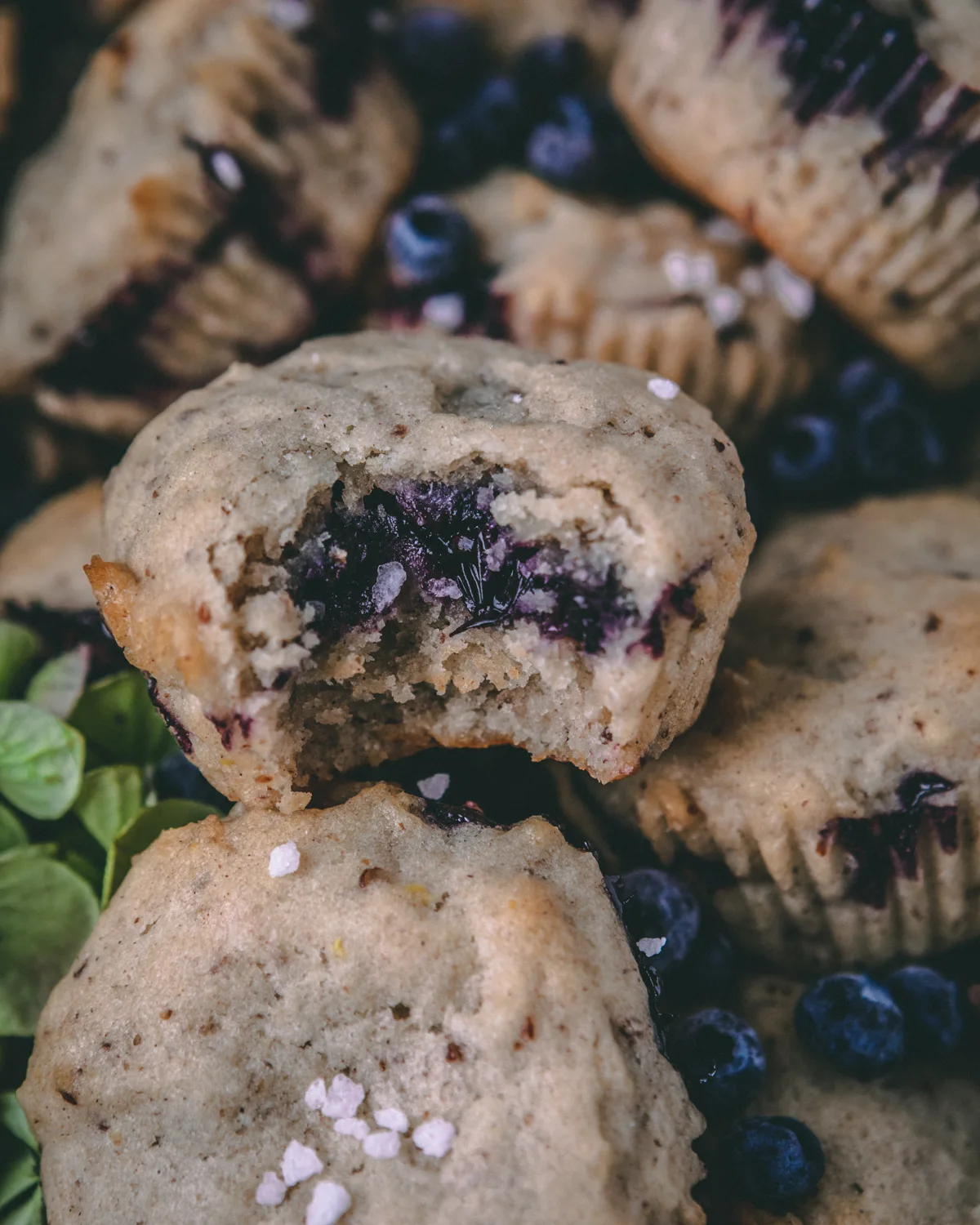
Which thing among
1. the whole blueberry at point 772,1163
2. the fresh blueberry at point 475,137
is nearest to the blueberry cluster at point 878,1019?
the whole blueberry at point 772,1163

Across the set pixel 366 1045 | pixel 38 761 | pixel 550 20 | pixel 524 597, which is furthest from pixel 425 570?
pixel 550 20

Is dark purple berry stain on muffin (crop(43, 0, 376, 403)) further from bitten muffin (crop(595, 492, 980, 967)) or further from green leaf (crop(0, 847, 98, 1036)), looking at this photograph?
bitten muffin (crop(595, 492, 980, 967))

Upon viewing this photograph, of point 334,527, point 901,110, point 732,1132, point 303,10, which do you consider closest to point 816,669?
point 732,1132

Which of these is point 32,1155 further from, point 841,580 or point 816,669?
point 841,580

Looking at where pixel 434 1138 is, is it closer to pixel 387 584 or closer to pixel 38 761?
pixel 387 584

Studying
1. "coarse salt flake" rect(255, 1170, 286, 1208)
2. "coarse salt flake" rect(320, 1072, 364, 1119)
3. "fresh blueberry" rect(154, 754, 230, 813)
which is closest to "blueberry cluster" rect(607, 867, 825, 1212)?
"coarse salt flake" rect(320, 1072, 364, 1119)

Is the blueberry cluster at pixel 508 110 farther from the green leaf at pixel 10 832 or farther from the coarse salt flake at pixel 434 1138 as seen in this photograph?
the coarse salt flake at pixel 434 1138
